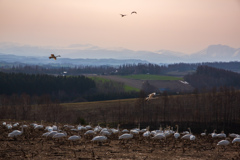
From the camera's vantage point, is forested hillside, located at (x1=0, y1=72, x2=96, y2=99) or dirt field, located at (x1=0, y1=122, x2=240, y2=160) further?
forested hillside, located at (x1=0, y1=72, x2=96, y2=99)

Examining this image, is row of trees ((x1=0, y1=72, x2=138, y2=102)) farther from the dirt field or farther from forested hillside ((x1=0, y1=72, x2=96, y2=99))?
the dirt field

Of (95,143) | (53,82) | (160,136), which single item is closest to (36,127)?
(95,143)

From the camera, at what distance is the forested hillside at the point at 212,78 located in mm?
119469

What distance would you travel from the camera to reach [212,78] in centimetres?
12706

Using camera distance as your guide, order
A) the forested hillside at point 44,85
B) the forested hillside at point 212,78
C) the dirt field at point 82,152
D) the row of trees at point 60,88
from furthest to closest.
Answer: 1. the forested hillside at point 212,78
2. the row of trees at point 60,88
3. the forested hillside at point 44,85
4. the dirt field at point 82,152

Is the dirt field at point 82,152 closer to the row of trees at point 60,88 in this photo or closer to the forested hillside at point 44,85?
the row of trees at point 60,88

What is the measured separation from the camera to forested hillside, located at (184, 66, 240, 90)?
4703 inches

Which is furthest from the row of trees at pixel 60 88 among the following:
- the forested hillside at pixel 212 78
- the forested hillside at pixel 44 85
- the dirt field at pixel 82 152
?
the dirt field at pixel 82 152

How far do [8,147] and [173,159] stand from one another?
982 centimetres

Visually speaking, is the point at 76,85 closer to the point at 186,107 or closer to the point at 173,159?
the point at 186,107

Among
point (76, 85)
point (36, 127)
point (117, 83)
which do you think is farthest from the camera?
point (117, 83)

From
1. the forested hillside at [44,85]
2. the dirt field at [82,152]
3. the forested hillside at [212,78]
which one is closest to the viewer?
the dirt field at [82,152]

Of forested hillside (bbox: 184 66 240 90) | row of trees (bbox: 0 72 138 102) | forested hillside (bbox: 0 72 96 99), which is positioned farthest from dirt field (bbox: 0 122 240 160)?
forested hillside (bbox: 184 66 240 90)

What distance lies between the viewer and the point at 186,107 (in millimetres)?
62312
